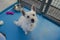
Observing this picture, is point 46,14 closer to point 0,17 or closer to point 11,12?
point 11,12

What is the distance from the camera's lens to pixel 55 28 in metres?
2.19

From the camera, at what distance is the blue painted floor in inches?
79.8

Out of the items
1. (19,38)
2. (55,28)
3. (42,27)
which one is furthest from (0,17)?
(55,28)

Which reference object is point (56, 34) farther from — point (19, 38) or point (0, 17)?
point (0, 17)

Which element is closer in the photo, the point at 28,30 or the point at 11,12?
the point at 28,30

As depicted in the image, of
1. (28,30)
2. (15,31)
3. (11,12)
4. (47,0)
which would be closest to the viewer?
(28,30)

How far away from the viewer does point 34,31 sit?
6.97 feet

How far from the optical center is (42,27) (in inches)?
86.9

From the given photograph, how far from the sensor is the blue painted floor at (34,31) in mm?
2027

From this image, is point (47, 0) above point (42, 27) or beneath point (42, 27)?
above

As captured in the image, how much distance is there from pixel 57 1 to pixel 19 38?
0.99 metres

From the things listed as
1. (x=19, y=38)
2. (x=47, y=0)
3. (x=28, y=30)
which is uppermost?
(x=47, y=0)

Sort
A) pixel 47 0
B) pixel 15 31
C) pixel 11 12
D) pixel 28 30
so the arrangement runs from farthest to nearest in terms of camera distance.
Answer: pixel 11 12 < pixel 47 0 < pixel 15 31 < pixel 28 30

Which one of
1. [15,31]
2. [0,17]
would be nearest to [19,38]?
[15,31]
